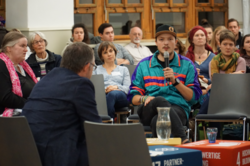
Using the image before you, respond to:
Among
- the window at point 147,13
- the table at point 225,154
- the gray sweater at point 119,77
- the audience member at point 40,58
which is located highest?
the window at point 147,13

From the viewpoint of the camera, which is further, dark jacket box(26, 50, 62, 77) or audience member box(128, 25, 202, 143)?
dark jacket box(26, 50, 62, 77)

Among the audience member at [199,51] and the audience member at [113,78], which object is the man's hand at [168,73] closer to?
the audience member at [113,78]

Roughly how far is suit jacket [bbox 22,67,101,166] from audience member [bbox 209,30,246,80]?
2422 millimetres

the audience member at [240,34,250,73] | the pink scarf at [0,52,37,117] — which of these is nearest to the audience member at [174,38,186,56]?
the audience member at [240,34,250,73]

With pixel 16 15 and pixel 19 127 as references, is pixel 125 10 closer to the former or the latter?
pixel 16 15

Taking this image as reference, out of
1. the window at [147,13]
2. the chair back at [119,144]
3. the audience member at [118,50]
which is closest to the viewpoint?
the chair back at [119,144]

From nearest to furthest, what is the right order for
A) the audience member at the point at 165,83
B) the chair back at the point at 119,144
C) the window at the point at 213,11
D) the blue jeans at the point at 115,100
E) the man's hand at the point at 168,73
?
the chair back at the point at 119,144
the man's hand at the point at 168,73
the audience member at the point at 165,83
the blue jeans at the point at 115,100
the window at the point at 213,11

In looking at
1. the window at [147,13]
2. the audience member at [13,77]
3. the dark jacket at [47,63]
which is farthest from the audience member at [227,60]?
the window at [147,13]

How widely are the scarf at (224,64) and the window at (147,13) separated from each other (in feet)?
9.43

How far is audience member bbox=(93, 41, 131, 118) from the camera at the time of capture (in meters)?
4.34

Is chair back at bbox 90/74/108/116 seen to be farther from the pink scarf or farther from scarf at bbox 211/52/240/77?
scarf at bbox 211/52/240/77

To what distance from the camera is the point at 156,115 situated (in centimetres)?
314

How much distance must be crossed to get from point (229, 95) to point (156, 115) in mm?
1035

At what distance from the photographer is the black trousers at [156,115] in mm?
2916
